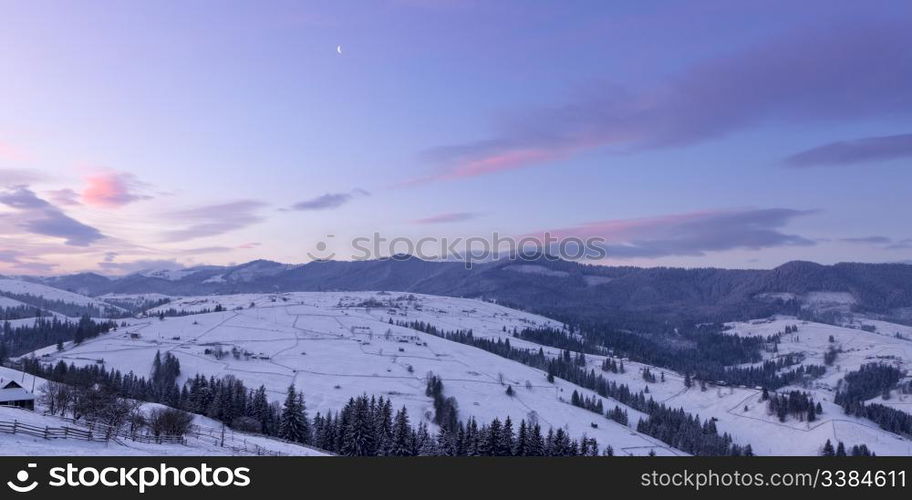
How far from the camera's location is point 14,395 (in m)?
98.1

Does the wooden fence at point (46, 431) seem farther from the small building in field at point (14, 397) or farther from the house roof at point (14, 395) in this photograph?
the small building in field at point (14, 397)

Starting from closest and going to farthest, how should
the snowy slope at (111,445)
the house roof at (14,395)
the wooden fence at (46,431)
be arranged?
the snowy slope at (111,445), the wooden fence at (46,431), the house roof at (14,395)

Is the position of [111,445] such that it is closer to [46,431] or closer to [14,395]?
[46,431]

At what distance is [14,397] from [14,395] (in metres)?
0.71

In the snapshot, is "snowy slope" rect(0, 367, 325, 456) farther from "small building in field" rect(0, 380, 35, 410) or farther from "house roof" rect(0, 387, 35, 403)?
"house roof" rect(0, 387, 35, 403)

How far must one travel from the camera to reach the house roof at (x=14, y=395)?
95.2 meters

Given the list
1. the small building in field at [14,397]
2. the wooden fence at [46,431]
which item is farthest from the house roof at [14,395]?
the wooden fence at [46,431]

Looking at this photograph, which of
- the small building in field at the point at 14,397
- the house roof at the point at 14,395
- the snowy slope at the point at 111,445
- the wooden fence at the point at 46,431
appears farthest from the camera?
the small building in field at the point at 14,397

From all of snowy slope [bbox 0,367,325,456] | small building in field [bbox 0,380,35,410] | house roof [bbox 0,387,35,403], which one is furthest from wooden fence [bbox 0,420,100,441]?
small building in field [bbox 0,380,35,410]

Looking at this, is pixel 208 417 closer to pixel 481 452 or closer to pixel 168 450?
pixel 481 452

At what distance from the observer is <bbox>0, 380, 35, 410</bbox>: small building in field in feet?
313

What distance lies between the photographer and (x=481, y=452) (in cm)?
11325

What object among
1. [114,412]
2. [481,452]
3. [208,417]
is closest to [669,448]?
[481,452]

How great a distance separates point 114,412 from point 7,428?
3722 centimetres
